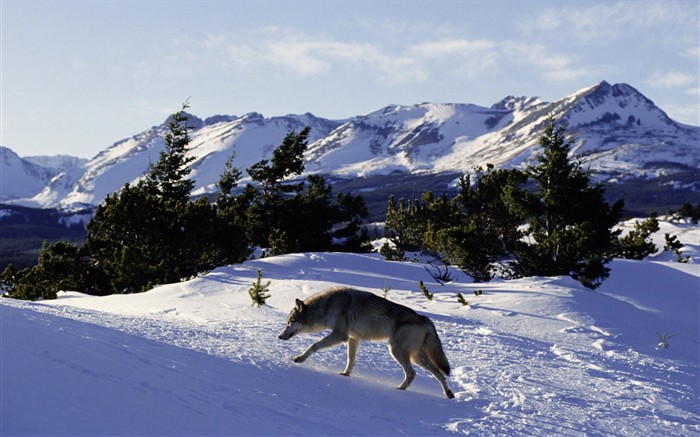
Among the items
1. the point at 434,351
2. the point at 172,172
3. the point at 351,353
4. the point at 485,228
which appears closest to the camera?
the point at 434,351

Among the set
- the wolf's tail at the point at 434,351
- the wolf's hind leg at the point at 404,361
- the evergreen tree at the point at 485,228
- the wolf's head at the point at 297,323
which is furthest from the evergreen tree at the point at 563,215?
the wolf's head at the point at 297,323

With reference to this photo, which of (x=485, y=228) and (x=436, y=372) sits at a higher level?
(x=485, y=228)

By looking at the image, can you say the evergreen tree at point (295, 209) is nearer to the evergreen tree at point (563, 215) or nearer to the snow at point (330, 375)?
the evergreen tree at point (563, 215)

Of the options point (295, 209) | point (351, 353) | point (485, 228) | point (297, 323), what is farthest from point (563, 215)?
point (295, 209)

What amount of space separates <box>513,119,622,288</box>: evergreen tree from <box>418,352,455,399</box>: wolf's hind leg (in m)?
14.3

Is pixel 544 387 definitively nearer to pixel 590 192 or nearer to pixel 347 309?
pixel 347 309

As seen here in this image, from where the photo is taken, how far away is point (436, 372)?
23.5 ft

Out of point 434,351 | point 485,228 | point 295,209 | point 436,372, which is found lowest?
point 436,372

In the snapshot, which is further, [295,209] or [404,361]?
[295,209]

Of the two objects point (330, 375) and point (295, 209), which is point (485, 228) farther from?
point (330, 375)

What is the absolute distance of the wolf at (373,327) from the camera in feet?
23.5

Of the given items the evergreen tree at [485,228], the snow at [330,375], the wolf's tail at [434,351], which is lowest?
the snow at [330,375]

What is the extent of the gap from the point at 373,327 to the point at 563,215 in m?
15.8

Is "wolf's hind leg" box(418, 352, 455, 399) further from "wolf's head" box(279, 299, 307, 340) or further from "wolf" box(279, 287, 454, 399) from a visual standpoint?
"wolf's head" box(279, 299, 307, 340)
